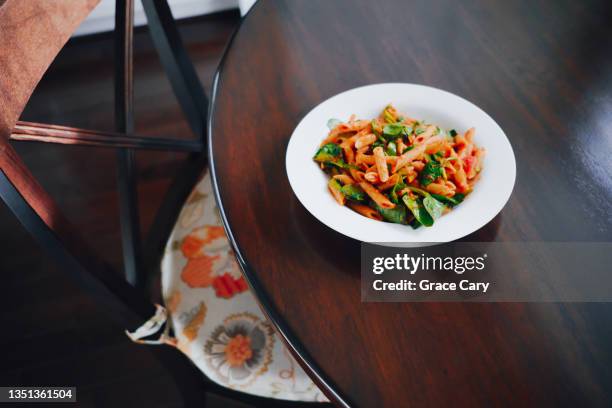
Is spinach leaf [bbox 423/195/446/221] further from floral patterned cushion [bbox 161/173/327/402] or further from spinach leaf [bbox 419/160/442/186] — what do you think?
floral patterned cushion [bbox 161/173/327/402]

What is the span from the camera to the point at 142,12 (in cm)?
209

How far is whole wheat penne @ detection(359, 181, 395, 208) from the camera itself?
25.4 inches

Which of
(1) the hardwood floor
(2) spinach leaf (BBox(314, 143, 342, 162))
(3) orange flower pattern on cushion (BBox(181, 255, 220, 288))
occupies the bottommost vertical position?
(1) the hardwood floor

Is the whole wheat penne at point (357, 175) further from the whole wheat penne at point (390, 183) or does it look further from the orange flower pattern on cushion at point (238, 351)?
the orange flower pattern on cushion at point (238, 351)

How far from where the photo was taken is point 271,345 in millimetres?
853

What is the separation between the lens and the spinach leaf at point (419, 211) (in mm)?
632

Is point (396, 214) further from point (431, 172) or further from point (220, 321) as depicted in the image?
point (220, 321)

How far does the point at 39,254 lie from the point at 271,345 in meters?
1.02

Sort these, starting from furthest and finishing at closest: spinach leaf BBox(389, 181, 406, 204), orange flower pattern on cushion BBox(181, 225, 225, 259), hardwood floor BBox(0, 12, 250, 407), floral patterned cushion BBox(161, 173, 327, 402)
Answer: hardwood floor BBox(0, 12, 250, 407) < orange flower pattern on cushion BBox(181, 225, 225, 259) < floral patterned cushion BBox(161, 173, 327, 402) < spinach leaf BBox(389, 181, 406, 204)

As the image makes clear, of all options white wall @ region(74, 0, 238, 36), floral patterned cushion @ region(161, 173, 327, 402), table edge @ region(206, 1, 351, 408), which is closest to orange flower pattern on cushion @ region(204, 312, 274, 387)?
floral patterned cushion @ region(161, 173, 327, 402)

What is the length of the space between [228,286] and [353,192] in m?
0.34

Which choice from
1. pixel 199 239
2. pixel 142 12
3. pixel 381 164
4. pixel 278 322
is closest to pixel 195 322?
pixel 199 239

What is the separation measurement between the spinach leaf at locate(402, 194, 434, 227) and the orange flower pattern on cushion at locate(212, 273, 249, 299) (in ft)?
1.23

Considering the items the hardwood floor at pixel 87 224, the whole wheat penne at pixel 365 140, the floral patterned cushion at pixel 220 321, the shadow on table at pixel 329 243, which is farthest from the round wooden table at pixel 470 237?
the hardwood floor at pixel 87 224
